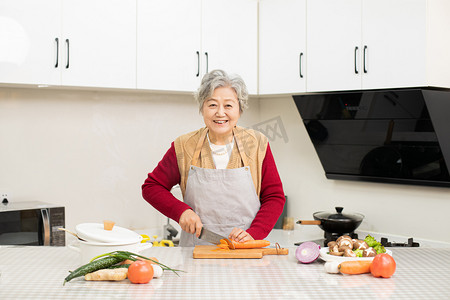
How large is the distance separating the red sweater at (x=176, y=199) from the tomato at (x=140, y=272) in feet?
2.01

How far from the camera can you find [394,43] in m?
2.74

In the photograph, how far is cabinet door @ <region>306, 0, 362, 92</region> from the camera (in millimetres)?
2932

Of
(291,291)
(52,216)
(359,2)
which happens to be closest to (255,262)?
(291,291)

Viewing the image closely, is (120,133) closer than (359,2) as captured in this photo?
No

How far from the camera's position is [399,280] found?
140 centimetres

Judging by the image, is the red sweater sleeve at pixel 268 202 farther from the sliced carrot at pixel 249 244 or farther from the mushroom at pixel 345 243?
the mushroom at pixel 345 243

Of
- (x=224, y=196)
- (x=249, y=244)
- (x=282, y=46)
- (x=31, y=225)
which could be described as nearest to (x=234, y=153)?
(x=224, y=196)

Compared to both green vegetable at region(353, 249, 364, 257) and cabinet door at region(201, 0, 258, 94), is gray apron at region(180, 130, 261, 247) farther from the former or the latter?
cabinet door at region(201, 0, 258, 94)

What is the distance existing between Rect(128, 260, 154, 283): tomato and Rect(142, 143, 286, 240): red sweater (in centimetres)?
61

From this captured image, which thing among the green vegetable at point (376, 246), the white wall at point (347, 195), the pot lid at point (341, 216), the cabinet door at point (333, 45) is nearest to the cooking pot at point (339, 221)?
the pot lid at point (341, 216)

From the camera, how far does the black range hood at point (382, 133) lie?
274 cm

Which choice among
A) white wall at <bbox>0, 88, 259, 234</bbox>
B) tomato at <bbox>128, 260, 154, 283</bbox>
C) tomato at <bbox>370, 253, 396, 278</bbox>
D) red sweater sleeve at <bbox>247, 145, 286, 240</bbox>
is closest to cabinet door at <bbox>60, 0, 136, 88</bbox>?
white wall at <bbox>0, 88, 259, 234</bbox>

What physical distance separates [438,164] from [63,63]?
2.10 meters

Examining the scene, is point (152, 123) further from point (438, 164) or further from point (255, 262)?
point (255, 262)
